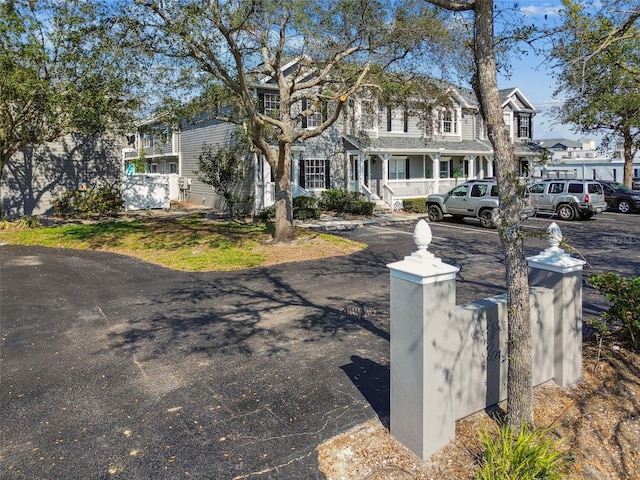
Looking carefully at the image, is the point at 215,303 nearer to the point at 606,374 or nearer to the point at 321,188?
the point at 606,374

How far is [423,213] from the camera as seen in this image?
80.5ft

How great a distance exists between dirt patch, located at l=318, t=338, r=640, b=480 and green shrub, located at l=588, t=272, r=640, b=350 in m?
0.49

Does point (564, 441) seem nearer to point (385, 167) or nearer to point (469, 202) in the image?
point (469, 202)

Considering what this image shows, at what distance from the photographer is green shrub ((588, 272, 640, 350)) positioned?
16.5 feet

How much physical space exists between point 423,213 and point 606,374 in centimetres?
2000

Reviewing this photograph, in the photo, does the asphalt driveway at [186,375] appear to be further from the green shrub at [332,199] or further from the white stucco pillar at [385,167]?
the white stucco pillar at [385,167]

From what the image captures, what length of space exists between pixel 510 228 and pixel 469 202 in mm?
16708

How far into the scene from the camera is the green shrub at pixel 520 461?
10.4ft

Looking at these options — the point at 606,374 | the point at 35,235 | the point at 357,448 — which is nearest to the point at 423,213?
the point at 35,235

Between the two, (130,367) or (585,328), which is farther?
(585,328)

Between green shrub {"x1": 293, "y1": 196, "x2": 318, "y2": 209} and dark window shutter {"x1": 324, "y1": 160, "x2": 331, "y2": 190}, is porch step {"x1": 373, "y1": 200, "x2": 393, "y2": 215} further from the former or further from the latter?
green shrub {"x1": 293, "y1": 196, "x2": 318, "y2": 209}

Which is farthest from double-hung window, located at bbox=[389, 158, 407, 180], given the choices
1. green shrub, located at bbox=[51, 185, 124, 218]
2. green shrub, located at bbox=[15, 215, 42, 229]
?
green shrub, located at bbox=[15, 215, 42, 229]

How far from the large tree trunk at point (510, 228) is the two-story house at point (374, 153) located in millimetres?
15353

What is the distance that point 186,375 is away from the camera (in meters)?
5.20
